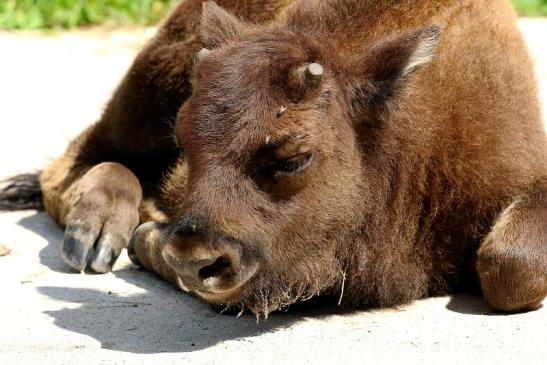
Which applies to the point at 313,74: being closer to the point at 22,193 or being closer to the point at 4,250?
the point at 4,250

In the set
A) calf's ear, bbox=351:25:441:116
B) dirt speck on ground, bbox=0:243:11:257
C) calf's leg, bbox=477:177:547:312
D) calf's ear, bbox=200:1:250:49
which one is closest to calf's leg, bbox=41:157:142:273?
dirt speck on ground, bbox=0:243:11:257

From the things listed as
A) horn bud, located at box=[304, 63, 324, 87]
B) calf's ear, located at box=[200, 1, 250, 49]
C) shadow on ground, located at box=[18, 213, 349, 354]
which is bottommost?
shadow on ground, located at box=[18, 213, 349, 354]

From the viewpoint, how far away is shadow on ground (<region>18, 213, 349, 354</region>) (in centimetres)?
463

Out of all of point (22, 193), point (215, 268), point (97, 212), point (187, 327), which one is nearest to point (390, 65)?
point (215, 268)

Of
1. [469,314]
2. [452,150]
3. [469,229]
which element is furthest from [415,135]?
[469,314]

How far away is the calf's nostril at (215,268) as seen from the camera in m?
4.20

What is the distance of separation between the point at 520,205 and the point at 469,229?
0.83 ft

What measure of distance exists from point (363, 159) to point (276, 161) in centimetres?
54

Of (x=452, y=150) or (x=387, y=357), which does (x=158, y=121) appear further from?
(x=387, y=357)

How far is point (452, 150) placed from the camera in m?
4.93

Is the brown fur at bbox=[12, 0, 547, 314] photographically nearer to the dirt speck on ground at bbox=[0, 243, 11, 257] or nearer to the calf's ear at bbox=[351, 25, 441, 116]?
the calf's ear at bbox=[351, 25, 441, 116]

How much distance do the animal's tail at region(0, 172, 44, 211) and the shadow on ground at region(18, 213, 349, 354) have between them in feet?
5.73

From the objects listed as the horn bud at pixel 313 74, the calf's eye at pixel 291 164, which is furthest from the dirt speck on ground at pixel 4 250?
the horn bud at pixel 313 74

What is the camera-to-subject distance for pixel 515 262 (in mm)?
4832
